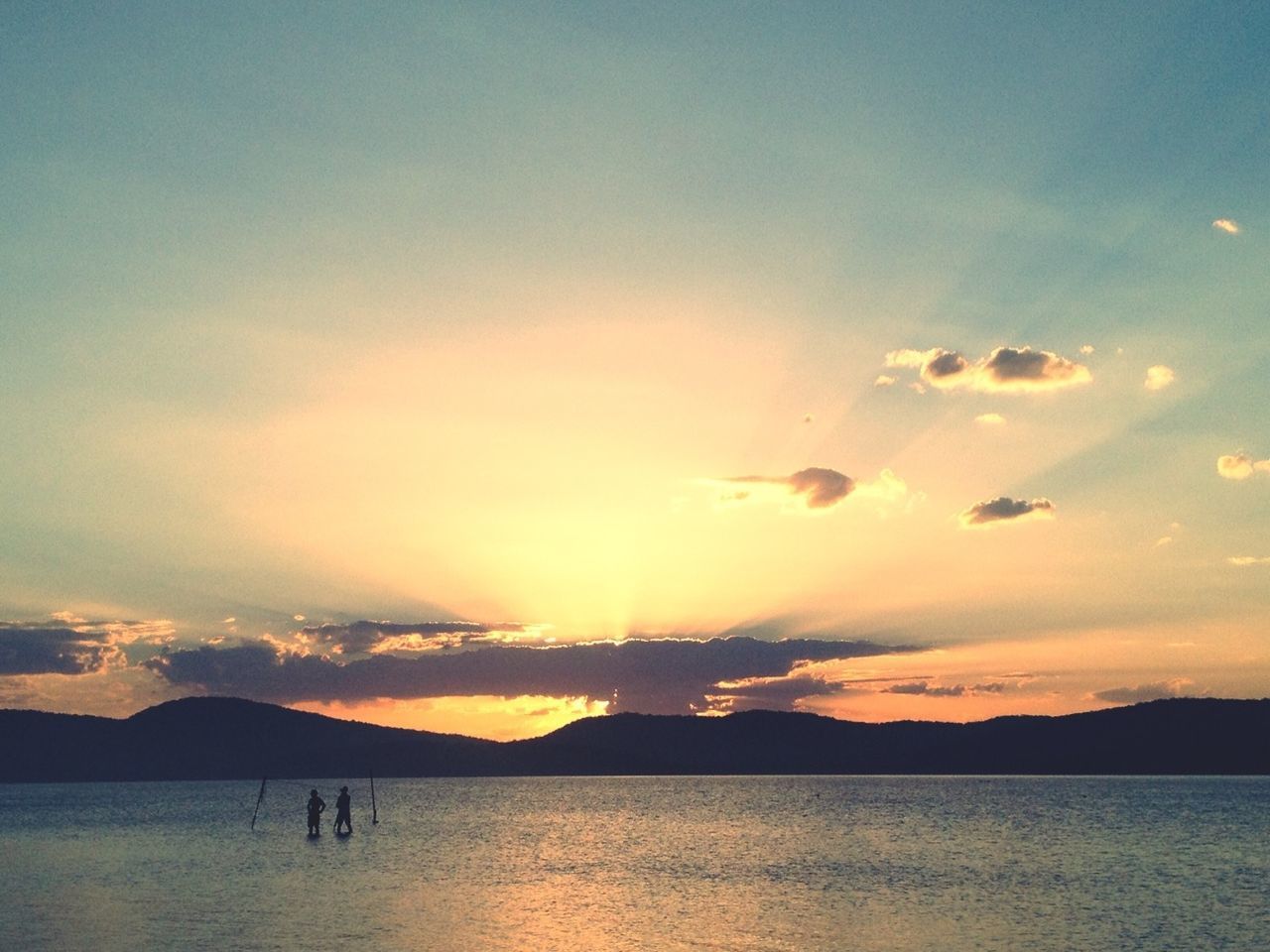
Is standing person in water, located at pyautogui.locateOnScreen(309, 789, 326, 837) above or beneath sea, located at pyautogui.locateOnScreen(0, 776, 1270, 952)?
above

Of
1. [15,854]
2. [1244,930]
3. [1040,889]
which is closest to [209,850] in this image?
[15,854]

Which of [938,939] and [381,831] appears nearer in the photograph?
[938,939]

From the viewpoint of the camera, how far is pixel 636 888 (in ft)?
163

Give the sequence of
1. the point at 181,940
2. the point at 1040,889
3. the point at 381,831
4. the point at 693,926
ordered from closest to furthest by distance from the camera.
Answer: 1. the point at 181,940
2. the point at 693,926
3. the point at 1040,889
4. the point at 381,831

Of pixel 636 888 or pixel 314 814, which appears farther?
pixel 314 814

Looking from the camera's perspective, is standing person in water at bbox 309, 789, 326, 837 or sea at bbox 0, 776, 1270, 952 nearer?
sea at bbox 0, 776, 1270, 952

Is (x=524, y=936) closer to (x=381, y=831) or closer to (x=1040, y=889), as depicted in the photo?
(x=1040, y=889)

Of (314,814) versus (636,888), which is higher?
(314,814)

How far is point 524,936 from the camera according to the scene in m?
35.3

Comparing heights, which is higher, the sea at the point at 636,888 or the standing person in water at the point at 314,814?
the standing person in water at the point at 314,814

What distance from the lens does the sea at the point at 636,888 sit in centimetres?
3541

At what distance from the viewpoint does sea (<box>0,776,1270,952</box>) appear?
35.4m

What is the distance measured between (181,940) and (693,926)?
1570cm

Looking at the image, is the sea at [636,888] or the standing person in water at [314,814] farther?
the standing person in water at [314,814]
